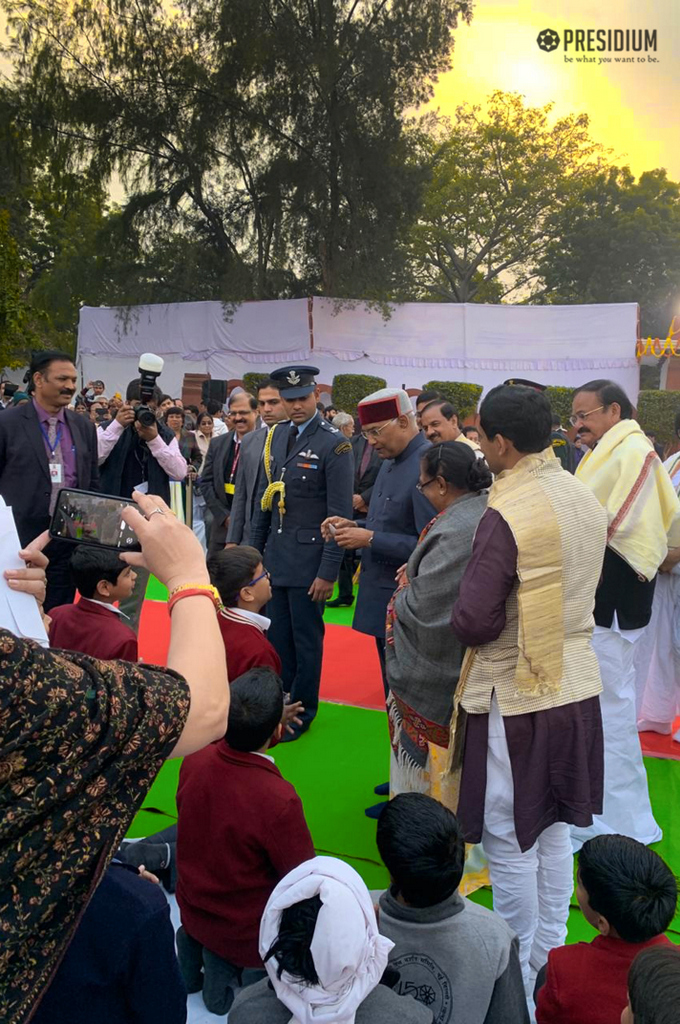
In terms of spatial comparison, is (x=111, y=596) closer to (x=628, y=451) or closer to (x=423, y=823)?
(x=423, y=823)

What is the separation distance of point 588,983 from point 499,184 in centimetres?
3454

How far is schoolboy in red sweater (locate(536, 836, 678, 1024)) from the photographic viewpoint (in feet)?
6.06

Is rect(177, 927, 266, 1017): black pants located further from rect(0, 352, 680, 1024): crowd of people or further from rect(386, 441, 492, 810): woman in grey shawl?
rect(386, 441, 492, 810): woman in grey shawl

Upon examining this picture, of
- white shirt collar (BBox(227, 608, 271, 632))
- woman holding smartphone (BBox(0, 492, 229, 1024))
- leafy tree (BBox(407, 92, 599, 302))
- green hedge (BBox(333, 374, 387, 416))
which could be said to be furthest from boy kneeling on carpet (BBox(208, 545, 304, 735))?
leafy tree (BBox(407, 92, 599, 302))

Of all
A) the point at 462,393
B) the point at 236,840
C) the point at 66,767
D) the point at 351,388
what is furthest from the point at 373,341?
the point at 66,767

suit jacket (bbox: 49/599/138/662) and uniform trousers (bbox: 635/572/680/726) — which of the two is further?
uniform trousers (bbox: 635/572/680/726)

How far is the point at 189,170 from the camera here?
25031 millimetres

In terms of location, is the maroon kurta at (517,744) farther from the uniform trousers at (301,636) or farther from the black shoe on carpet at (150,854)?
the uniform trousers at (301,636)

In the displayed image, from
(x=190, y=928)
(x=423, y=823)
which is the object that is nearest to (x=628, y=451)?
(x=423, y=823)

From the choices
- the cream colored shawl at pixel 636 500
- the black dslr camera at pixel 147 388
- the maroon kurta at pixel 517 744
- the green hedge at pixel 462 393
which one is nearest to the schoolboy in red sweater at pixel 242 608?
the maroon kurta at pixel 517 744

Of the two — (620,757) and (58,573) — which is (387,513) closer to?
(620,757)

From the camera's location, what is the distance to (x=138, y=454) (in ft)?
18.3

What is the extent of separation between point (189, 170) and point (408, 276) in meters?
7.61

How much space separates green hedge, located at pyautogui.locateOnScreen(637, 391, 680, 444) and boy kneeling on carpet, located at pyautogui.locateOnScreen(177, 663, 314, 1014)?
18.7 metres
